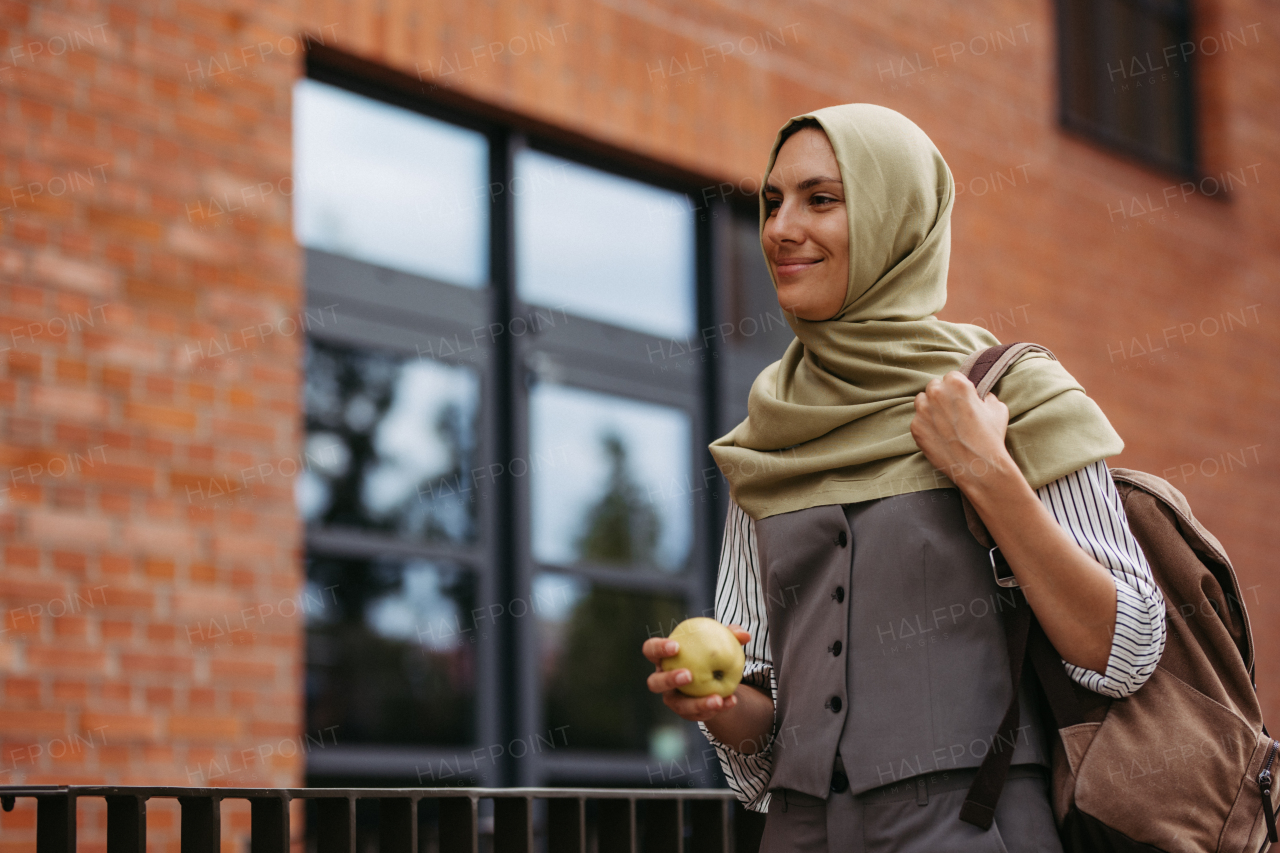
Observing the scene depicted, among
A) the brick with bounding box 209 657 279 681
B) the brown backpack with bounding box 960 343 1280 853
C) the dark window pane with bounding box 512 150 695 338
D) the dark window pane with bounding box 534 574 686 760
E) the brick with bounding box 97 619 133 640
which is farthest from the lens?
the dark window pane with bounding box 512 150 695 338

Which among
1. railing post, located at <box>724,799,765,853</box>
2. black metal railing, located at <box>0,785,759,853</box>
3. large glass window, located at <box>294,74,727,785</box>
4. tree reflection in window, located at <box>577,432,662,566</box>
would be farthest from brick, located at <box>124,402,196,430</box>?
railing post, located at <box>724,799,765,853</box>

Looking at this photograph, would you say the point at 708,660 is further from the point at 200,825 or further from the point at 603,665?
the point at 603,665

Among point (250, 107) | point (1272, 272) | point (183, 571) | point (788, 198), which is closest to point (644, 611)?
point (183, 571)

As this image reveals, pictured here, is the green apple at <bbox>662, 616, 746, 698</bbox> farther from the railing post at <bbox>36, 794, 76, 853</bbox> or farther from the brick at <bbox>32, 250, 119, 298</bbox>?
the brick at <bbox>32, 250, 119, 298</bbox>

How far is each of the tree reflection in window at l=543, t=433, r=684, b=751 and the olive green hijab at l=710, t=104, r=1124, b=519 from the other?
13.3 ft

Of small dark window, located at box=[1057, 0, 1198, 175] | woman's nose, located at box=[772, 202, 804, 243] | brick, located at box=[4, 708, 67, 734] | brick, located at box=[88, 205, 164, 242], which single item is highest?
small dark window, located at box=[1057, 0, 1198, 175]

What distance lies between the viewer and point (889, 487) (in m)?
2.00

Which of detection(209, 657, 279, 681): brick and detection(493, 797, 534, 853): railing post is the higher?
detection(209, 657, 279, 681): brick

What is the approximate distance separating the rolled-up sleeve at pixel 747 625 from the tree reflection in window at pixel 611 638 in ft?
12.6

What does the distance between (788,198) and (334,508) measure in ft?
12.3

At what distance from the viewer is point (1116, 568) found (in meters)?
1.85

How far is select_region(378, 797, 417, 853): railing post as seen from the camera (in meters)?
2.48

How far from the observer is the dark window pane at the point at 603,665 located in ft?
20.0

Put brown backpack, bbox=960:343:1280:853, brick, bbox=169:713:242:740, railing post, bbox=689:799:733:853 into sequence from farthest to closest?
brick, bbox=169:713:242:740, railing post, bbox=689:799:733:853, brown backpack, bbox=960:343:1280:853
